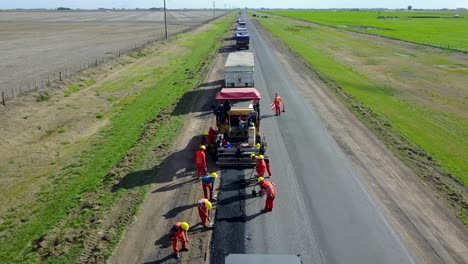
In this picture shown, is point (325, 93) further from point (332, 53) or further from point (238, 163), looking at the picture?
point (332, 53)

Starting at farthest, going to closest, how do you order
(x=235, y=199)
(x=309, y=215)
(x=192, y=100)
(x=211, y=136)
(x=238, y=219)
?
(x=192, y=100)
(x=211, y=136)
(x=235, y=199)
(x=309, y=215)
(x=238, y=219)

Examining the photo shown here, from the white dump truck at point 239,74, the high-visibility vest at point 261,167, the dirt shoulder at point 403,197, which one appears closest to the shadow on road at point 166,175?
the high-visibility vest at point 261,167

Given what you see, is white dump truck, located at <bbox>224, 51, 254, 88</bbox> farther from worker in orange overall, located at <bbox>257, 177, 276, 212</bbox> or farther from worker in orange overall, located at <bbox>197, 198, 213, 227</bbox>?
worker in orange overall, located at <bbox>197, 198, 213, 227</bbox>

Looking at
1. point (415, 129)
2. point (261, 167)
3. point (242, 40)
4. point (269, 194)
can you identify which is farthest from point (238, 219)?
point (242, 40)

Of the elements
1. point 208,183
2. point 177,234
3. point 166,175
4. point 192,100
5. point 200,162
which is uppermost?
point 192,100

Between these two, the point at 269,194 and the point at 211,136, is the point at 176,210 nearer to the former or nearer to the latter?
the point at 269,194

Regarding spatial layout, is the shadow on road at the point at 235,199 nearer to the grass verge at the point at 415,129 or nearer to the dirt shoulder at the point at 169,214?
the dirt shoulder at the point at 169,214
